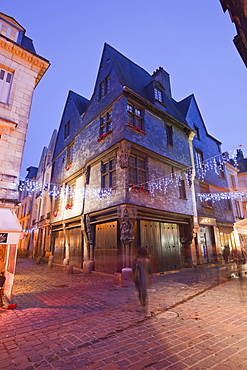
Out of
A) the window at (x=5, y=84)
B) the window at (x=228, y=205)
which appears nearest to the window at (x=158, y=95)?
the window at (x=5, y=84)

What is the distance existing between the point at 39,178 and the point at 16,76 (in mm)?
18955

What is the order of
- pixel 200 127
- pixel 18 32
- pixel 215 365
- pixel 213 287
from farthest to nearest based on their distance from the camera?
pixel 200 127 < pixel 18 32 < pixel 213 287 < pixel 215 365

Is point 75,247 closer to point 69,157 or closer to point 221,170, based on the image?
point 69,157

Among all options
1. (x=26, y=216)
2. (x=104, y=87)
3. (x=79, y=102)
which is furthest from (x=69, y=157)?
(x=26, y=216)

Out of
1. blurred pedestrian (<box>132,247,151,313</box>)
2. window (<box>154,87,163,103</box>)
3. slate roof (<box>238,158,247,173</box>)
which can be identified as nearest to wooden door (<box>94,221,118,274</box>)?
blurred pedestrian (<box>132,247,151,313</box>)

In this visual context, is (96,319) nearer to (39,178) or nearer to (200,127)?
(200,127)

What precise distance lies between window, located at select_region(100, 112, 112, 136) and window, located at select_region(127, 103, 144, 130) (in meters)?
1.45

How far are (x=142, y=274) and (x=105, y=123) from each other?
434 inches

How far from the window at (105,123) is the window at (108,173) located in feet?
7.42

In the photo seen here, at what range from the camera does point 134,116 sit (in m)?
12.8

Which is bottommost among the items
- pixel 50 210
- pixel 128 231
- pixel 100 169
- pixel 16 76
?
pixel 128 231

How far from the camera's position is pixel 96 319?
4648 mm

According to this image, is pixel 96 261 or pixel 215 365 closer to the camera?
pixel 215 365

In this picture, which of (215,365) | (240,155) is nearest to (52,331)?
(215,365)
